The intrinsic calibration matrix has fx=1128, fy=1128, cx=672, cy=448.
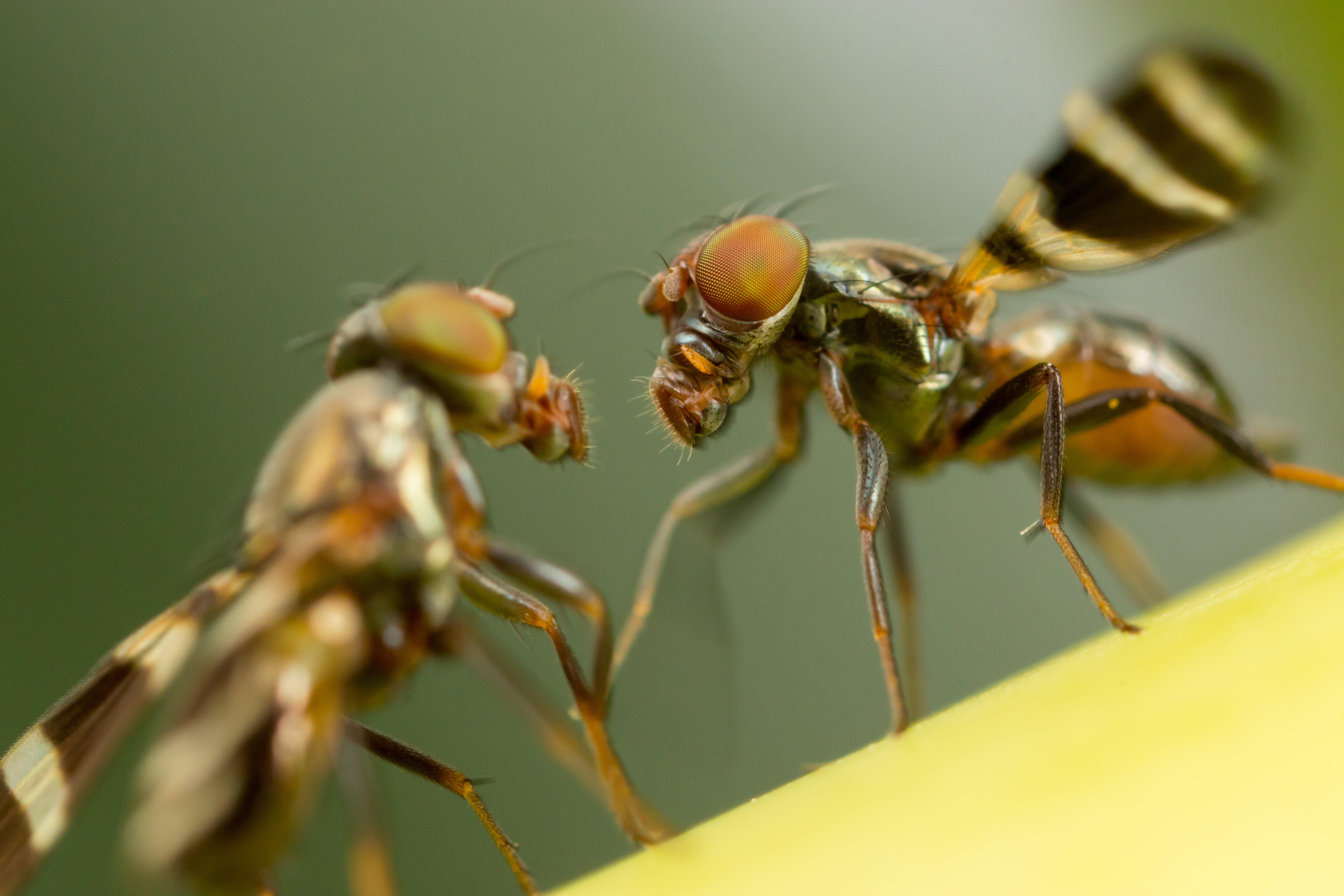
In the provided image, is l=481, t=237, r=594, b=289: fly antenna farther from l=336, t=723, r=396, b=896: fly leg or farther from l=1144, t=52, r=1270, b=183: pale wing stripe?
l=1144, t=52, r=1270, b=183: pale wing stripe

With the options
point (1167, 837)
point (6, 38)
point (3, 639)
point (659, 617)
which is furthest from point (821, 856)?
point (6, 38)

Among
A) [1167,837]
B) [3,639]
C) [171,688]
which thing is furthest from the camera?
[3,639]

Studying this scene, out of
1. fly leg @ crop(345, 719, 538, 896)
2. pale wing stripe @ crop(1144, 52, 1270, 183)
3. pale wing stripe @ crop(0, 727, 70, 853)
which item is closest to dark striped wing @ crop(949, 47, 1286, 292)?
pale wing stripe @ crop(1144, 52, 1270, 183)

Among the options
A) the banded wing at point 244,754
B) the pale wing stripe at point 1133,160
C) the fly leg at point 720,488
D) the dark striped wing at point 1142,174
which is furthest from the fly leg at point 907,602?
the banded wing at point 244,754

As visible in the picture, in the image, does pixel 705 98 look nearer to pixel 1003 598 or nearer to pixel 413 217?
pixel 413 217

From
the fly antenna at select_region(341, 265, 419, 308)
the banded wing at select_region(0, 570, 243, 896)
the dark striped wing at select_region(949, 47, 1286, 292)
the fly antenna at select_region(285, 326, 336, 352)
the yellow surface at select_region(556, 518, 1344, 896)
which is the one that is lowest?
the yellow surface at select_region(556, 518, 1344, 896)

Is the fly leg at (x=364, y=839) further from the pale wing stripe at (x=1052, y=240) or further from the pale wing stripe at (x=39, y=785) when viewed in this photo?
the pale wing stripe at (x=1052, y=240)
